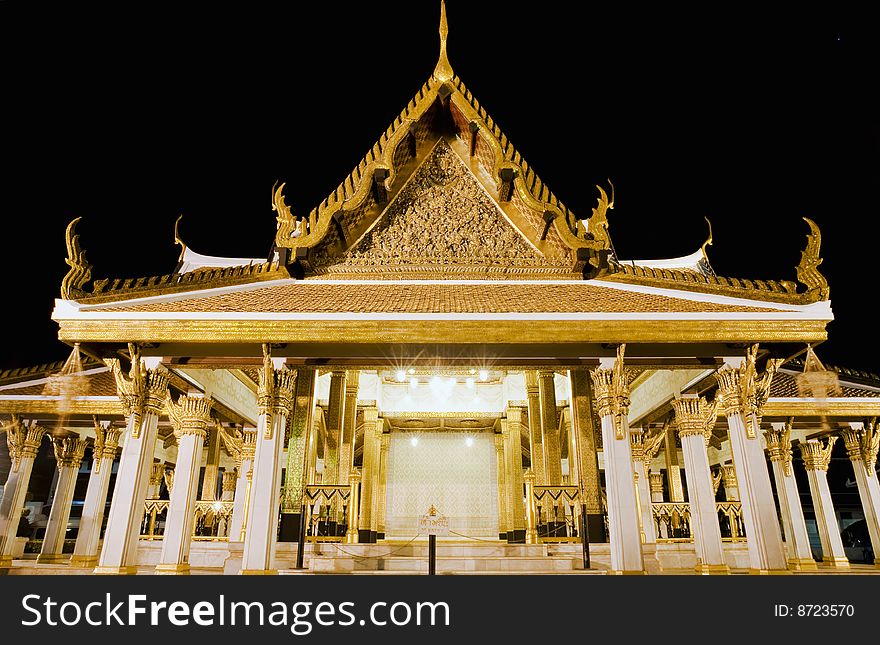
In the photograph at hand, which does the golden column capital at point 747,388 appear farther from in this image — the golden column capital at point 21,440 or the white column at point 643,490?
the golden column capital at point 21,440

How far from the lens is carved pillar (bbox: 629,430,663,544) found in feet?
30.2

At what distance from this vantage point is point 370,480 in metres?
11.1

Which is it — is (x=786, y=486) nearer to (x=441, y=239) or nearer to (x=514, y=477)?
(x=514, y=477)

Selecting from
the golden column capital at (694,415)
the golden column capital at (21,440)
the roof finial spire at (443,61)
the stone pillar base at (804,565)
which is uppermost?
the roof finial spire at (443,61)

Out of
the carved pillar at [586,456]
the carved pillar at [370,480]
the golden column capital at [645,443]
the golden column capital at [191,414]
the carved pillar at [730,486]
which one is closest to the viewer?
the golden column capital at [191,414]

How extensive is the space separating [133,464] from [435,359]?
368 centimetres

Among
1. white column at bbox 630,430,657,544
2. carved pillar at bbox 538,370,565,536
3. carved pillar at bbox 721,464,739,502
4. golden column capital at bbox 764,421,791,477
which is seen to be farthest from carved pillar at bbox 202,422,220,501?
golden column capital at bbox 764,421,791,477

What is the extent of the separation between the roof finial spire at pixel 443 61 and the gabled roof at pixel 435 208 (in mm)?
15

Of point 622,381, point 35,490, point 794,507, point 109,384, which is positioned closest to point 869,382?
point 794,507

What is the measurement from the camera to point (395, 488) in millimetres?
13609

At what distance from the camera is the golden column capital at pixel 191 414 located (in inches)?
334

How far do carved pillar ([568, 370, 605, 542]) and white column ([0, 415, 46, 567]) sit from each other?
11.8 metres

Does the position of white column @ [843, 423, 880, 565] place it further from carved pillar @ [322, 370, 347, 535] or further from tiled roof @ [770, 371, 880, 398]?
carved pillar @ [322, 370, 347, 535]

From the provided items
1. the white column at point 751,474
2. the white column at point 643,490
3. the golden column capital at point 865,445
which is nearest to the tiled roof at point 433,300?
the white column at point 751,474
